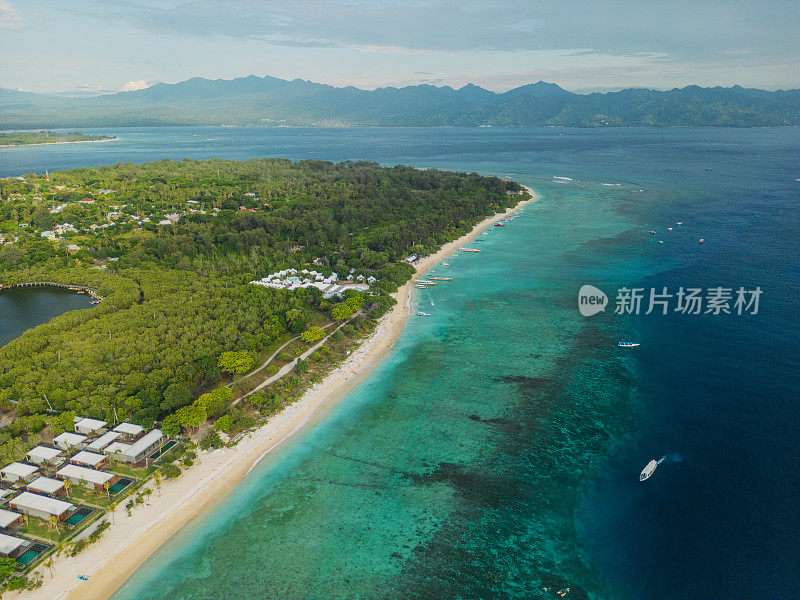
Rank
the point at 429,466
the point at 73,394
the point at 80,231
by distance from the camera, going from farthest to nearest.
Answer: the point at 80,231 < the point at 73,394 < the point at 429,466

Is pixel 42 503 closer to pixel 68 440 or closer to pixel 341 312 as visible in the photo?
pixel 68 440

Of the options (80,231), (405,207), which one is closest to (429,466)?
(405,207)

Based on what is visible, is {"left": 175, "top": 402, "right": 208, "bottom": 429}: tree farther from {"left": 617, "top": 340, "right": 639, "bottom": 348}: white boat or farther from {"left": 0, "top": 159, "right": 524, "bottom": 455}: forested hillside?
{"left": 617, "top": 340, "right": 639, "bottom": 348}: white boat

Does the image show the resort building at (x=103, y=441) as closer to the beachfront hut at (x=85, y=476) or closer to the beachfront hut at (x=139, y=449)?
the beachfront hut at (x=139, y=449)

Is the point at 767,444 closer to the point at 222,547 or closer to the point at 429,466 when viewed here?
the point at 429,466

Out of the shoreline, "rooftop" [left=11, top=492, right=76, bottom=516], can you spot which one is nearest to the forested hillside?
"rooftop" [left=11, top=492, right=76, bottom=516]

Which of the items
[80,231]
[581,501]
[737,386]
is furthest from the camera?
[80,231]

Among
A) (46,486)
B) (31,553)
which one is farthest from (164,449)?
(31,553)
